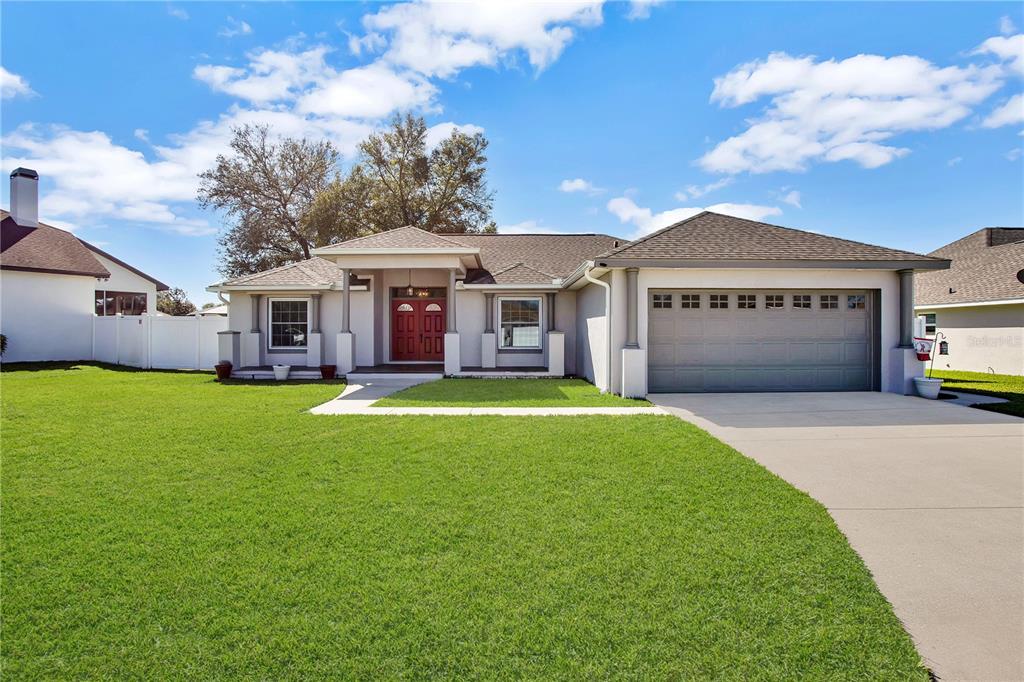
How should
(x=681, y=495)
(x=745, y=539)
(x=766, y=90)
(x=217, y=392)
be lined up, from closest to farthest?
1. (x=745, y=539)
2. (x=681, y=495)
3. (x=217, y=392)
4. (x=766, y=90)

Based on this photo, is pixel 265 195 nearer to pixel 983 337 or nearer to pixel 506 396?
pixel 506 396

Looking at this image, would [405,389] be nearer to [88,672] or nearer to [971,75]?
[88,672]

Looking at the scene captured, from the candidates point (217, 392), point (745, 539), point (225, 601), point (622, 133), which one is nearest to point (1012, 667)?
point (745, 539)

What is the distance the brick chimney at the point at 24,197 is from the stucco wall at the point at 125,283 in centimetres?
247

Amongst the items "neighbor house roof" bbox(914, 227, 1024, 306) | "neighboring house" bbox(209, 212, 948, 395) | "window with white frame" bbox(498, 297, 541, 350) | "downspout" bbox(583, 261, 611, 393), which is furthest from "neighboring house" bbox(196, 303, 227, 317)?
"neighbor house roof" bbox(914, 227, 1024, 306)

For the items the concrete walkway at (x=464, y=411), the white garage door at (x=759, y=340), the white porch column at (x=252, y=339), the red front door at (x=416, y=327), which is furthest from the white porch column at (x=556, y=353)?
Answer: the white porch column at (x=252, y=339)

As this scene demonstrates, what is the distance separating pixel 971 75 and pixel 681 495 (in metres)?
14.9

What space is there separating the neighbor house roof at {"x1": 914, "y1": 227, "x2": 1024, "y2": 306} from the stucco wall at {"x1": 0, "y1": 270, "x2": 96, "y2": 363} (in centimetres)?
3053

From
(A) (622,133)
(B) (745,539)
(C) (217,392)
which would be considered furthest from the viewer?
(A) (622,133)

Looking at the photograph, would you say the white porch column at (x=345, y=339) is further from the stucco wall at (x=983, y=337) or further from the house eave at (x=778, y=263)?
the stucco wall at (x=983, y=337)

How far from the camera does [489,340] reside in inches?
600

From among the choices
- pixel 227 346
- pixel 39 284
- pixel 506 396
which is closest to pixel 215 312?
pixel 39 284

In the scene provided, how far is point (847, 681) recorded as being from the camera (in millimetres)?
2385

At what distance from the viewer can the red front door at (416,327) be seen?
1656 cm
